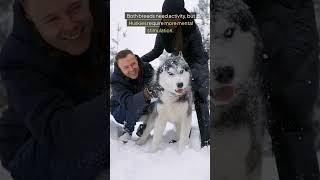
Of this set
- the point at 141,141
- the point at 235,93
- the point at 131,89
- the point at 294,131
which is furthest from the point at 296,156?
the point at 131,89

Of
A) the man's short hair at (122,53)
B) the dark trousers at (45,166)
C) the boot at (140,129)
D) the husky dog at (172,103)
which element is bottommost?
the dark trousers at (45,166)

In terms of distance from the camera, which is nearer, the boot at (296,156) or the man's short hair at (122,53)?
the man's short hair at (122,53)

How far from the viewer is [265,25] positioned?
9.16 feet

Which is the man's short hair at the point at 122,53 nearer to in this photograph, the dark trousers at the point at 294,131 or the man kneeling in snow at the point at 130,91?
the man kneeling in snow at the point at 130,91

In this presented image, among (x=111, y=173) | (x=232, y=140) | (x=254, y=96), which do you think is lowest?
(x=111, y=173)

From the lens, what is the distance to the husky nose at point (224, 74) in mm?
2781

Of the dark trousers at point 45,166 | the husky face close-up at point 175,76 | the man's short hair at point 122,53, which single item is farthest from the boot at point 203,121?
the dark trousers at point 45,166

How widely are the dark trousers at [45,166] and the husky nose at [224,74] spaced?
862 mm

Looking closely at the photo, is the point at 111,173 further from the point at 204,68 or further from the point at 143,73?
the point at 204,68

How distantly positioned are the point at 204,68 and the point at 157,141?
1.64 feet

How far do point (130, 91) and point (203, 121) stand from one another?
1.50 ft

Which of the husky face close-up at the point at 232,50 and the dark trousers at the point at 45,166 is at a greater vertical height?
the husky face close-up at the point at 232,50

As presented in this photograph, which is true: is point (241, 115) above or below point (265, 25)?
below

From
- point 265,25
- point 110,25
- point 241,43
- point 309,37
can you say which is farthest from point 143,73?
point 309,37
